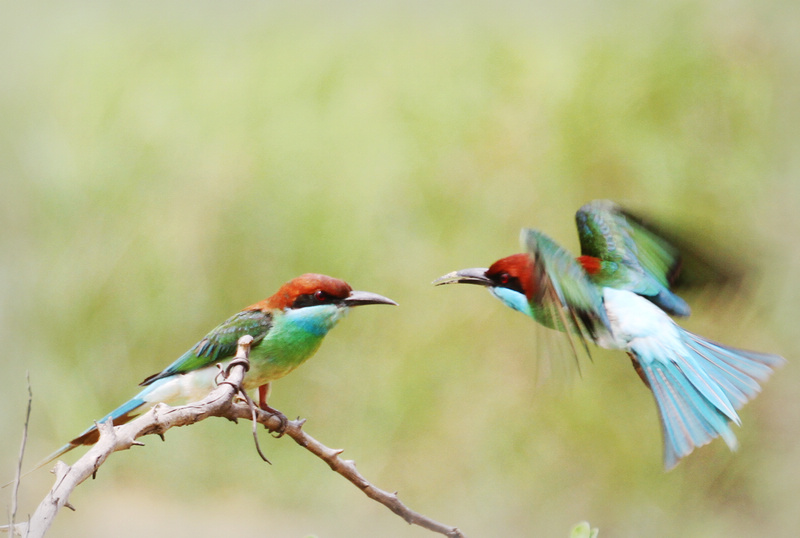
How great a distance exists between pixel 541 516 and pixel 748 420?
629mm

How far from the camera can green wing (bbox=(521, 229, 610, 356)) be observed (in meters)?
0.94

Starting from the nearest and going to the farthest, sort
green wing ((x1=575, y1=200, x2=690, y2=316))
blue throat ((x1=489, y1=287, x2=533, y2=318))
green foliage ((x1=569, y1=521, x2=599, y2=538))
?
green foliage ((x1=569, y1=521, x2=599, y2=538))
blue throat ((x1=489, y1=287, x2=533, y2=318))
green wing ((x1=575, y1=200, x2=690, y2=316))

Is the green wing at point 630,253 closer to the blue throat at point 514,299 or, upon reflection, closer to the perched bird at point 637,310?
the perched bird at point 637,310

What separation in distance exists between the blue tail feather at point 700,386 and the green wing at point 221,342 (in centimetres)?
51

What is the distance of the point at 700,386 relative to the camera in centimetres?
110

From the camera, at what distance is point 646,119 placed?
2.35 metres

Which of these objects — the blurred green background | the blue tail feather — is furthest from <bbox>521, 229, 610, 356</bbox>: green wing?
the blurred green background

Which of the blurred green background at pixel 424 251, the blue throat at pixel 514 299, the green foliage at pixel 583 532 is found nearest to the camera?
the green foliage at pixel 583 532

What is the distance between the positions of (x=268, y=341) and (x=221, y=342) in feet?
0.20

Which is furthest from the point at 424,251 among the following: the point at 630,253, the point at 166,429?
the point at 166,429

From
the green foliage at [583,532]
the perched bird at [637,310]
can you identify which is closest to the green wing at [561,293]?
the perched bird at [637,310]

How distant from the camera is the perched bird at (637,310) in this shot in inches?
39.4

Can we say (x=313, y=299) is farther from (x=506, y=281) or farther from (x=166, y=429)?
(x=166, y=429)

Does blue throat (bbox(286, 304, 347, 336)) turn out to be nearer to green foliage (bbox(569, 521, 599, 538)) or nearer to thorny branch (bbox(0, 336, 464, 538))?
thorny branch (bbox(0, 336, 464, 538))
